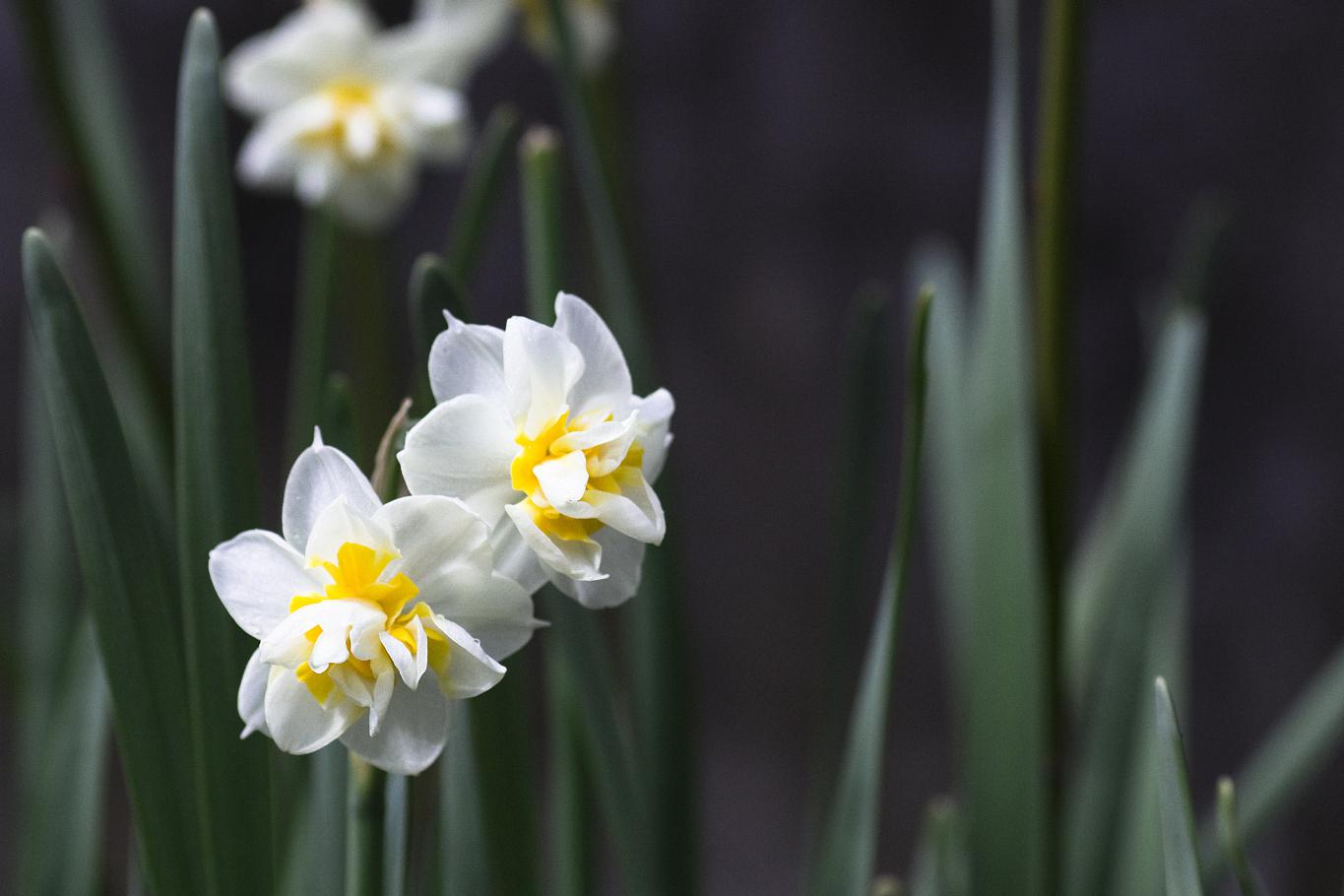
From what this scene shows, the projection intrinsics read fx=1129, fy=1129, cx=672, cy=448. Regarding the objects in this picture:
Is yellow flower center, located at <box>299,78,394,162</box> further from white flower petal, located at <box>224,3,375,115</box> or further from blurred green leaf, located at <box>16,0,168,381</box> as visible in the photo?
blurred green leaf, located at <box>16,0,168,381</box>

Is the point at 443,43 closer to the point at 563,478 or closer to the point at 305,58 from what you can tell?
the point at 305,58

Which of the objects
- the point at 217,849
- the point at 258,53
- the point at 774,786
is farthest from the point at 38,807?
the point at 774,786

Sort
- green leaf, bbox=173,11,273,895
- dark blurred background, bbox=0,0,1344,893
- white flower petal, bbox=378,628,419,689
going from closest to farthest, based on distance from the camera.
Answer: white flower petal, bbox=378,628,419,689, green leaf, bbox=173,11,273,895, dark blurred background, bbox=0,0,1344,893

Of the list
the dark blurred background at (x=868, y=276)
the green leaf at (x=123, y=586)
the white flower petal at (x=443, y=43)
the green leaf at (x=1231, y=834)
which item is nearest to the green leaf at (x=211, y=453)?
the green leaf at (x=123, y=586)

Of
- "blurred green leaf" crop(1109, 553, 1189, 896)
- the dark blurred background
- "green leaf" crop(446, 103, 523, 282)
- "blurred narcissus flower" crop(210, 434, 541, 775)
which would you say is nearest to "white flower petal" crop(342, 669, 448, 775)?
"blurred narcissus flower" crop(210, 434, 541, 775)

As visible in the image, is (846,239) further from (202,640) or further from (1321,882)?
(202,640)

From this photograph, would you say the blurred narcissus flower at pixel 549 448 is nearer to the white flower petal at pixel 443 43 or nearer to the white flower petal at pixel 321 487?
the white flower petal at pixel 321 487
